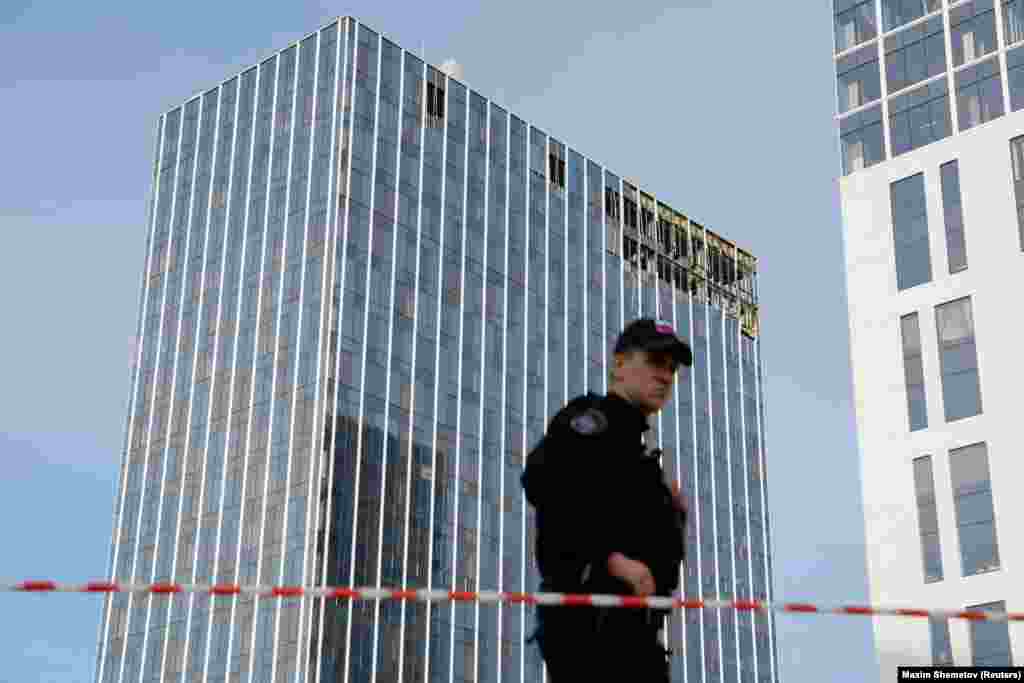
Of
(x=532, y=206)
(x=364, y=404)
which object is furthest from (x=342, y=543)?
(x=532, y=206)

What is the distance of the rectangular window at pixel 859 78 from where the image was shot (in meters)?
59.7

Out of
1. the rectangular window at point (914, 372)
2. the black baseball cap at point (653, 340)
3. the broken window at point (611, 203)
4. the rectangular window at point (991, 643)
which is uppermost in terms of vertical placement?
the broken window at point (611, 203)

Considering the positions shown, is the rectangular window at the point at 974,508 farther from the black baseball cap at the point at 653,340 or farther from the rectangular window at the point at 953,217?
the black baseball cap at the point at 653,340

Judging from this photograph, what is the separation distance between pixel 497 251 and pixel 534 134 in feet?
31.7

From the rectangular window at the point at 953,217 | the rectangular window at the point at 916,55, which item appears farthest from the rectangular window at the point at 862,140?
the rectangular window at the point at 953,217

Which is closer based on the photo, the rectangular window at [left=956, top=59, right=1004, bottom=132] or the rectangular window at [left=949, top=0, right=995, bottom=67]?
the rectangular window at [left=956, top=59, right=1004, bottom=132]

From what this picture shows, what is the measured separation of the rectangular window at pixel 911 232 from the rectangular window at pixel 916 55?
13.5ft

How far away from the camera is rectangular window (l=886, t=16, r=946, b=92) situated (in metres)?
58.1

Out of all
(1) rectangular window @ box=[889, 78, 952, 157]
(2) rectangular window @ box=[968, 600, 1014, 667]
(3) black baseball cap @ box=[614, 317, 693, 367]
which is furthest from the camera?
(1) rectangular window @ box=[889, 78, 952, 157]

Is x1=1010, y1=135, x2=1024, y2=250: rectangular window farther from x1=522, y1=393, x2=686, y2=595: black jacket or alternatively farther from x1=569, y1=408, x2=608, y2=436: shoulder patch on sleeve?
x1=569, y1=408, x2=608, y2=436: shoulder patch on sleeve

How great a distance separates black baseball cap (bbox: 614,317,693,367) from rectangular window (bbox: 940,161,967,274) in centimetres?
4928

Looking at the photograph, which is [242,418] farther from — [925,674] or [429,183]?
[925,674]

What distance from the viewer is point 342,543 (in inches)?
2889

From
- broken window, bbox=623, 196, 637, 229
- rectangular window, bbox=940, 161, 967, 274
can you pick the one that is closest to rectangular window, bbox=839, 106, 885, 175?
rectangular window, bbox=940, 161, 967, 274
